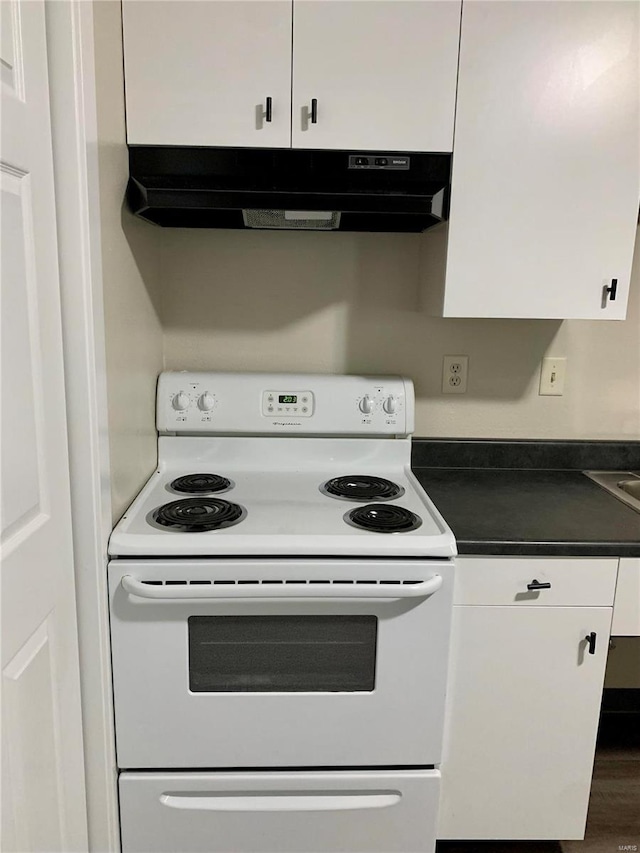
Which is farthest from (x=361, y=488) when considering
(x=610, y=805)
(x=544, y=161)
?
(x=610, y=805)

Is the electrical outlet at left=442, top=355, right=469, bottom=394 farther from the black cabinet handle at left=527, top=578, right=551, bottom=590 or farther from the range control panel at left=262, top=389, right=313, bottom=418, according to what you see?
the black cabinet handle at left=527, top=578, right=551, bottom=590

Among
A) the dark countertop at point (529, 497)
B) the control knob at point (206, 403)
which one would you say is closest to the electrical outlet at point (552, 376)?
the dark countertop at point (529, 497)

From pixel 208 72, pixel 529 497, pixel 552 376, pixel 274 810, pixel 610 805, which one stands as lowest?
pixel 610 805

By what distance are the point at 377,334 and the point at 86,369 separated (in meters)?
0.96

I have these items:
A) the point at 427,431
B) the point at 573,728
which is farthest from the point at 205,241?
the point at 573,728

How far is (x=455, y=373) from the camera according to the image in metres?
1.90

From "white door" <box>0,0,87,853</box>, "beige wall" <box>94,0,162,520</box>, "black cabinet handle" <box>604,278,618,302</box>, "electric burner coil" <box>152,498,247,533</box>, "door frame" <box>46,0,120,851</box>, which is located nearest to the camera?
"white door" <box>0,0,87,853</box>

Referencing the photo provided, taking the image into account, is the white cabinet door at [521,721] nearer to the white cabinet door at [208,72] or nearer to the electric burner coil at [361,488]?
the electric burner coil at [361,488]

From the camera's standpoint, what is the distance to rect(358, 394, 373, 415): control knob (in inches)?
69.7

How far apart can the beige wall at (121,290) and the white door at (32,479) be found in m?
0.18

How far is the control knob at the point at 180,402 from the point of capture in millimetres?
1736

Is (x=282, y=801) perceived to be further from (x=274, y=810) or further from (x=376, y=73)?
(x=376, y=73)

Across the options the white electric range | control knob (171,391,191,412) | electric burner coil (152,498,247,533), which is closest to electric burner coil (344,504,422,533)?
the white electric range

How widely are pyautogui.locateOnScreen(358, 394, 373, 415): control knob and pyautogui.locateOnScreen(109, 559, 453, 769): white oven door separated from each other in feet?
1.84
